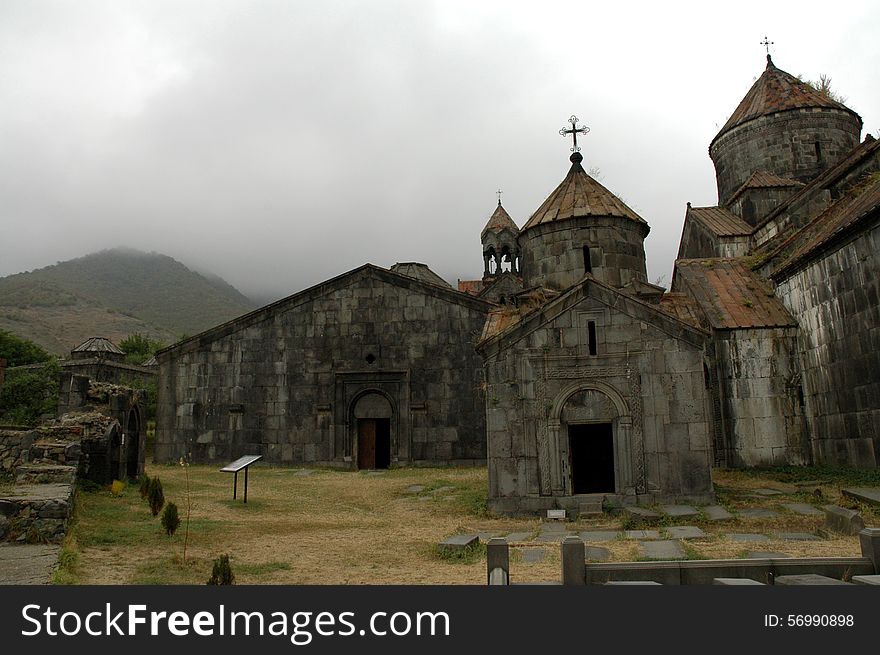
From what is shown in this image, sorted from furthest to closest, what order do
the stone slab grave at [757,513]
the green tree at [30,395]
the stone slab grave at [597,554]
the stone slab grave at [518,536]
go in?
the green tree at [30,395] < the stone slab grave at [757,513] < the stone slab grave at [518,536] < the stone slab grave at [597,554]

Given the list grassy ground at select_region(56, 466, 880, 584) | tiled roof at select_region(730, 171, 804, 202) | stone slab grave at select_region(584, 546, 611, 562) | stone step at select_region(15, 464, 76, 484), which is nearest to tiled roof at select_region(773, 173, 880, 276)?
tiled roof at select_region(730, 171, 804, 202)

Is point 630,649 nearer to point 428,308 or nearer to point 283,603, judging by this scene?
point 283,603

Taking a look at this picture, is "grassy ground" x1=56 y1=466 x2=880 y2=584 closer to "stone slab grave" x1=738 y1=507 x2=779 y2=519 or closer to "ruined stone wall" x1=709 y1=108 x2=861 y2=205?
"stone slab grave" x1=738 y1=507 x2=779 y2=519

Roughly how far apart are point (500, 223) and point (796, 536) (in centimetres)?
2483

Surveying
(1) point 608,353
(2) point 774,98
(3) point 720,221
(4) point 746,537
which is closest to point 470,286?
(3) point 720,221

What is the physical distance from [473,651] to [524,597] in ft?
1.39

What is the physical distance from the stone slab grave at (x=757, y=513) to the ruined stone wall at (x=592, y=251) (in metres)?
5.03

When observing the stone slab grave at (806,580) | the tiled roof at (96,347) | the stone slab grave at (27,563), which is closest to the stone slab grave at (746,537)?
the stone slab grave at (806,580)

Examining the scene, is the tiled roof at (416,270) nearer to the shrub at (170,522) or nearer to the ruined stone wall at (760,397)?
the ruined stone wall at (760,397)

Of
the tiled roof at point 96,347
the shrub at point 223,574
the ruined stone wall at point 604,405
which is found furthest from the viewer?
the tiled roof at point 96,347

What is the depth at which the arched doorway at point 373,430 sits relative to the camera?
17531 mm

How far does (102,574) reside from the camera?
19.1ft

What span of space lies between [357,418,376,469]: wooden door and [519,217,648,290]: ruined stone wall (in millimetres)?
6601

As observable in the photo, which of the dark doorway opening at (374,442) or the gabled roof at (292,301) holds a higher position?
the gabled roof at (292,301)
